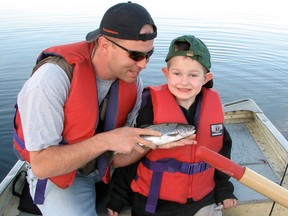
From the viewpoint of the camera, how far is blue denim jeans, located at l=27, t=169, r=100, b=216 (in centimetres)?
278

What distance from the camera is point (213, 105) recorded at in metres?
3.17

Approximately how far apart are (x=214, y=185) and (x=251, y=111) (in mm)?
2425

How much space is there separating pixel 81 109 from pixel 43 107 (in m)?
0.39

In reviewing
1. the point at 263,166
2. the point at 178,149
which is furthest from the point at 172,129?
the point at 263,166

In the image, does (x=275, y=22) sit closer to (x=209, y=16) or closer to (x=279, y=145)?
(x=209, y=16)

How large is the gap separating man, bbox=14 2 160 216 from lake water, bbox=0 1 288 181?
11.4 feet

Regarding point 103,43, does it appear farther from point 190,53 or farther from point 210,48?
point 210,48

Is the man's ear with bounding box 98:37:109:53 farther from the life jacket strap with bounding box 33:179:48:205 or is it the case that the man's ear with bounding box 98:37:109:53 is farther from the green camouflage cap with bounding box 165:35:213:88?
the life jacket strap with bounding box 33:179:48:205

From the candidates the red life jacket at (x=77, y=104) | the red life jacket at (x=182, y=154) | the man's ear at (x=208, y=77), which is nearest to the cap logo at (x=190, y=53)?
the man's ear at (x=208, y=77)

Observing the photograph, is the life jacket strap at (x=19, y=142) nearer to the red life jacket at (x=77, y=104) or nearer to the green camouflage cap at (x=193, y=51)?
the red life jacket at (x=77, y=104)

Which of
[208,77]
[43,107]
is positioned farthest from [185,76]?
[43,107]

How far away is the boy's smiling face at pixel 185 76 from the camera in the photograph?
9.43 ft

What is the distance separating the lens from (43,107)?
247 cm

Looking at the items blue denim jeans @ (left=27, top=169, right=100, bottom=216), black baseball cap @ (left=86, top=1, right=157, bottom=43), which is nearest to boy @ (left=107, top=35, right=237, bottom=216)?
blue denim jeans @ (left=27, top=169, right=100, bottom=216)
